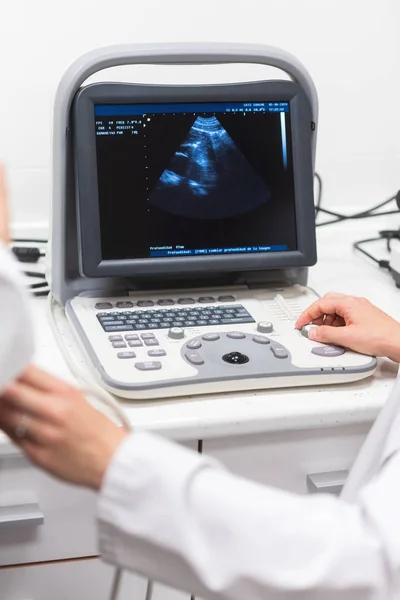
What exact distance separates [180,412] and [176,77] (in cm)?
75

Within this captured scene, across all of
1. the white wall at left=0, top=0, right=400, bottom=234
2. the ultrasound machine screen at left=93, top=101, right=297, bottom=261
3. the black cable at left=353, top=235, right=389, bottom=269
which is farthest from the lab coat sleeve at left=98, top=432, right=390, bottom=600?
the white wall at left=0, top=0, right=400, bottom=234

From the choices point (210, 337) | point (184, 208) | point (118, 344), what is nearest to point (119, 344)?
point (118, 344)

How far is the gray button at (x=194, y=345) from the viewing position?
39.3 inches

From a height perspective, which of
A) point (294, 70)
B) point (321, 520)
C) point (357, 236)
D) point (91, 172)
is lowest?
point (357, 236)

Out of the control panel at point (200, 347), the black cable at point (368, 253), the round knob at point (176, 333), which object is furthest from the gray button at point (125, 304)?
the black cable at point (368, 253)

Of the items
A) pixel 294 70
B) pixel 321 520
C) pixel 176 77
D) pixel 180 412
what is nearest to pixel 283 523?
pixel 321 520

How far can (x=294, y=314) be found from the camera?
1.11m

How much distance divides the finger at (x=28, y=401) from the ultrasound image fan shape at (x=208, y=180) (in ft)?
1.75

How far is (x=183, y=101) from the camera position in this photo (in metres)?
1.08

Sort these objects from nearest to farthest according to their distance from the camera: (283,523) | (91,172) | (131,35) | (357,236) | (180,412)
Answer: (283,523) → (180,412) → (91,172) → (131,35) → (357,236)

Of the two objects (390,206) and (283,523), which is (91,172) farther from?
(390,206)

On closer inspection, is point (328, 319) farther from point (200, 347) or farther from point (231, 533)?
point (231, 533)

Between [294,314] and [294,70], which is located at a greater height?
[294,70]

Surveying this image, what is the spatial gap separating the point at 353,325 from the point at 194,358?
22cm
